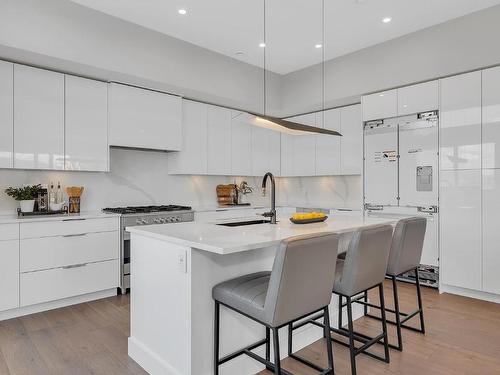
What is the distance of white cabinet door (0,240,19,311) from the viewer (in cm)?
308

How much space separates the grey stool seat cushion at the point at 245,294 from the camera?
1.79m

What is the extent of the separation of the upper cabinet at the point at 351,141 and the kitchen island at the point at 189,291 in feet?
8.73

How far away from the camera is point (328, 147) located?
535cm

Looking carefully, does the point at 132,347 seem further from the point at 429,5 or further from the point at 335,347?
the point at 429,5

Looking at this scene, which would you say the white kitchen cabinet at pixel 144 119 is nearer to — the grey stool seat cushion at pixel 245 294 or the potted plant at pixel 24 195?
the potted plant at pixel 24 195

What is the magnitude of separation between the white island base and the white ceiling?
7.96ft

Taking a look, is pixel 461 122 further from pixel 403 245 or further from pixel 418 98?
pixel 403 245

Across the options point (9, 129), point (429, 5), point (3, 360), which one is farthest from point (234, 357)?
point (429, 5)

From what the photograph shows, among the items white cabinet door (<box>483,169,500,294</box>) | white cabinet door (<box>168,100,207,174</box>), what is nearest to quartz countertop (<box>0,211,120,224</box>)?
white cabinet door (<box>168,100,207,174</box>)

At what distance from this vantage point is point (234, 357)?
2.11m

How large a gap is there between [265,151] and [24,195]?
3.56 meters

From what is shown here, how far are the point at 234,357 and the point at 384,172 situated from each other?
3268 millimetres

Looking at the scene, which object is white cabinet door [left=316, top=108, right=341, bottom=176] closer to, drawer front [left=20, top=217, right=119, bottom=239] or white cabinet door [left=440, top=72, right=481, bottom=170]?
white cabinet door [left=440, top=72, right=481, bottom=170]

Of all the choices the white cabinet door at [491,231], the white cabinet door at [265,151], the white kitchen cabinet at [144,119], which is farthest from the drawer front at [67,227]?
the white cabinet door at [491,231]
